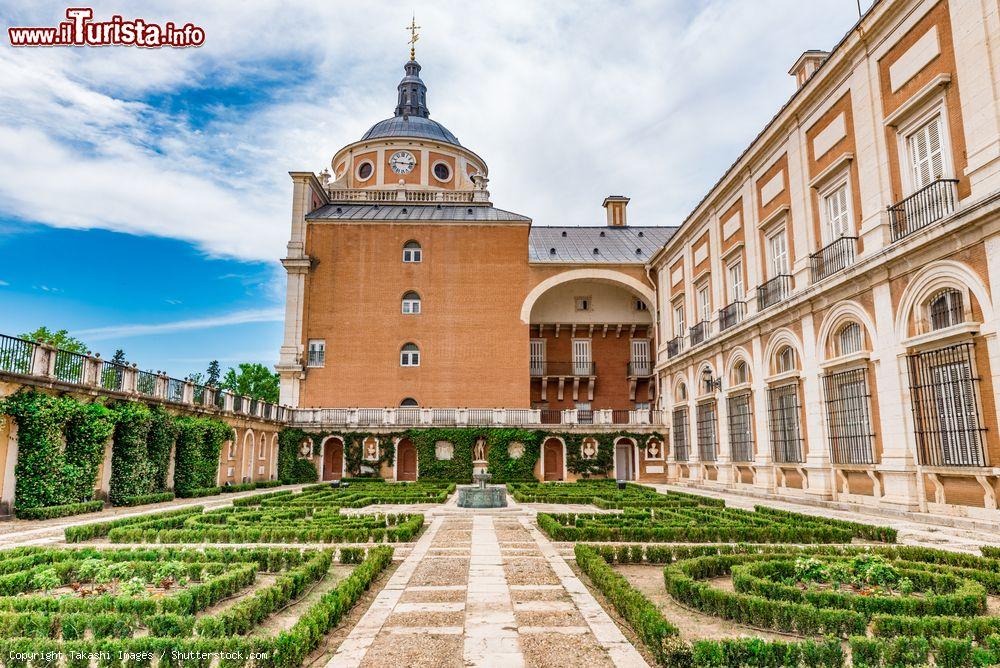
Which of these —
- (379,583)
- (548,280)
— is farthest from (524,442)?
(379,583)

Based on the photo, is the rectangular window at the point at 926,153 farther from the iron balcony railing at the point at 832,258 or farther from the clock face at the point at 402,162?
the clock face at the point at 402,162

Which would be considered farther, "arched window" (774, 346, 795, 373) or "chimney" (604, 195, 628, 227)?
"chimney" (604, 195, 628, 227)

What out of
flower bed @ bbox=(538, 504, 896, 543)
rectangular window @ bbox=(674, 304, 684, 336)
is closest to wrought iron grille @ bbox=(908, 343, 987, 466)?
flower bed @ bbox=(538, 504, 896, 543)

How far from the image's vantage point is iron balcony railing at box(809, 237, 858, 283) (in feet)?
54.6

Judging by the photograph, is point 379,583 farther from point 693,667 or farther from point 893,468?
point 893,468

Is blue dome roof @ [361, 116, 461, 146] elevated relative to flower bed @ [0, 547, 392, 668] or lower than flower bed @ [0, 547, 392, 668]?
elevated

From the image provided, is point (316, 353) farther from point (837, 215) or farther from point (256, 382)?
point (256, 382)

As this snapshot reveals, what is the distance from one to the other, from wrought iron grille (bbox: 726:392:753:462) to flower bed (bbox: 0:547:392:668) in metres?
17.5

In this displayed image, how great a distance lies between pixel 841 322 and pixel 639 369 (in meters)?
21.5

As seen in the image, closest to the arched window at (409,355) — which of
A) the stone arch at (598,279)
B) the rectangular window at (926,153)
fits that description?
the stone arch at (598,279)

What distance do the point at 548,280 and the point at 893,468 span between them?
23.4 meters

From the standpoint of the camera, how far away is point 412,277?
35469 millimetres

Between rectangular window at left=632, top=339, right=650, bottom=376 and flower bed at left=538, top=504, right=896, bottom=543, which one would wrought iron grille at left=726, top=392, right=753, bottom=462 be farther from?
rectangular window at left=632, top=339, right=650, bottom=376

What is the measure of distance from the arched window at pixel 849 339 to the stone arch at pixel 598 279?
19.4m
